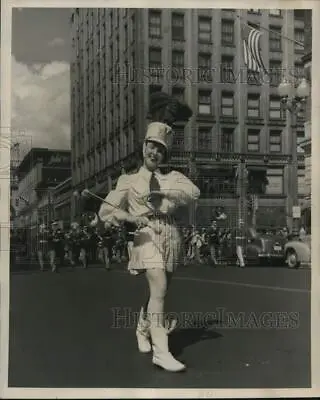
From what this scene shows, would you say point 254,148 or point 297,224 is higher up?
point 254,148

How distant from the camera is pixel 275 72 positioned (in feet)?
13.1

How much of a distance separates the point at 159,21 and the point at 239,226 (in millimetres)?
1483

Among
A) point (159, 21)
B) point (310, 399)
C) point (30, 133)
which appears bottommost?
point (310, 399)

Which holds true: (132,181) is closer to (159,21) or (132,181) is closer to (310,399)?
(159,21)

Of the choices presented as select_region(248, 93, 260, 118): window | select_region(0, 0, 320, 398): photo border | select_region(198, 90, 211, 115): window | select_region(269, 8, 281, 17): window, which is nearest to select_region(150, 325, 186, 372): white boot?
select_region(0, 0, 320, 398): photo border

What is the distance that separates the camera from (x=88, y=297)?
397 centimetres

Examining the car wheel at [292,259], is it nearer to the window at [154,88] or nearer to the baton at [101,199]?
the baton at [101,199]

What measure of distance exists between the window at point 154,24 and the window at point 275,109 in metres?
0.89

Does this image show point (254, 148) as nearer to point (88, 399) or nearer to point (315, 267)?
point (315, 267)

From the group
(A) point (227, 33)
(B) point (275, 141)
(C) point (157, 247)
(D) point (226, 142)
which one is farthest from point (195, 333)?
(A) point (227, 33)

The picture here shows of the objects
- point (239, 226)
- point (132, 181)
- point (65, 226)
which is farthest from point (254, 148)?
point (65, 226)

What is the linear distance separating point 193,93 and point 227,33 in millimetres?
469

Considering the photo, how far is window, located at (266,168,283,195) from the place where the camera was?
396 centimetres

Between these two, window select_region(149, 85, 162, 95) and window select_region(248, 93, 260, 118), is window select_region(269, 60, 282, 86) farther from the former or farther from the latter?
window select_region(149, 85, 162, 95)
